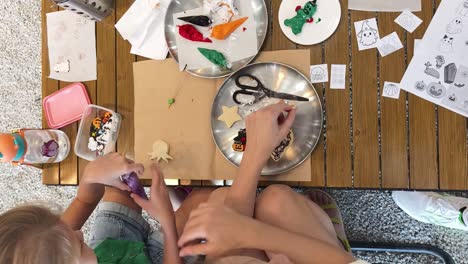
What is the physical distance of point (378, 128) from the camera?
841 millimetres

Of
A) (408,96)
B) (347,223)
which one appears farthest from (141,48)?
(347,223)

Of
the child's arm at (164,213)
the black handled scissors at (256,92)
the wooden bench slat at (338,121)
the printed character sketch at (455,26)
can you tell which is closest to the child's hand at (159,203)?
the child's arm at (164,213)

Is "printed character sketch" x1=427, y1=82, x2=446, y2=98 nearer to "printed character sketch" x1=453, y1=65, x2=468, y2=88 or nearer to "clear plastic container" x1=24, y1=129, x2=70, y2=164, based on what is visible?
"printed character sketch" x1=453, y1=65, x2=468, y2=88

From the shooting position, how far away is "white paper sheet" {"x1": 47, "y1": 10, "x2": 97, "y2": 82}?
99 centimetres

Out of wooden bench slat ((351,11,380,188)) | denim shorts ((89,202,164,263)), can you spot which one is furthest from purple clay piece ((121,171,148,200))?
wooden bench slat ((351,11,380,188))

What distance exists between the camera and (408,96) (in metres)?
0.83

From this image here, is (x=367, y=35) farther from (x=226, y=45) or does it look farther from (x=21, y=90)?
(x=21, y=90)

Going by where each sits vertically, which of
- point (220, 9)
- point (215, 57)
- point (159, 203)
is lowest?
point (159, 203)

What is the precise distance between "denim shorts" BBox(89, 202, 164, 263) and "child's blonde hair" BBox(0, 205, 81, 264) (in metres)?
0.28

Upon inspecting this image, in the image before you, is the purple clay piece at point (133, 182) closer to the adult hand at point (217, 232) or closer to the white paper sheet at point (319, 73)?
the adult hand at point (217, 232)

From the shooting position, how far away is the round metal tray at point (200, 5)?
886mm

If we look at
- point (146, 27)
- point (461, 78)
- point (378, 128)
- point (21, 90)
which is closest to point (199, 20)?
point (146, 27)

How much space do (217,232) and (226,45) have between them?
402 millimetres

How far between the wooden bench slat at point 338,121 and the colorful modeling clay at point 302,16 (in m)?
0.06
